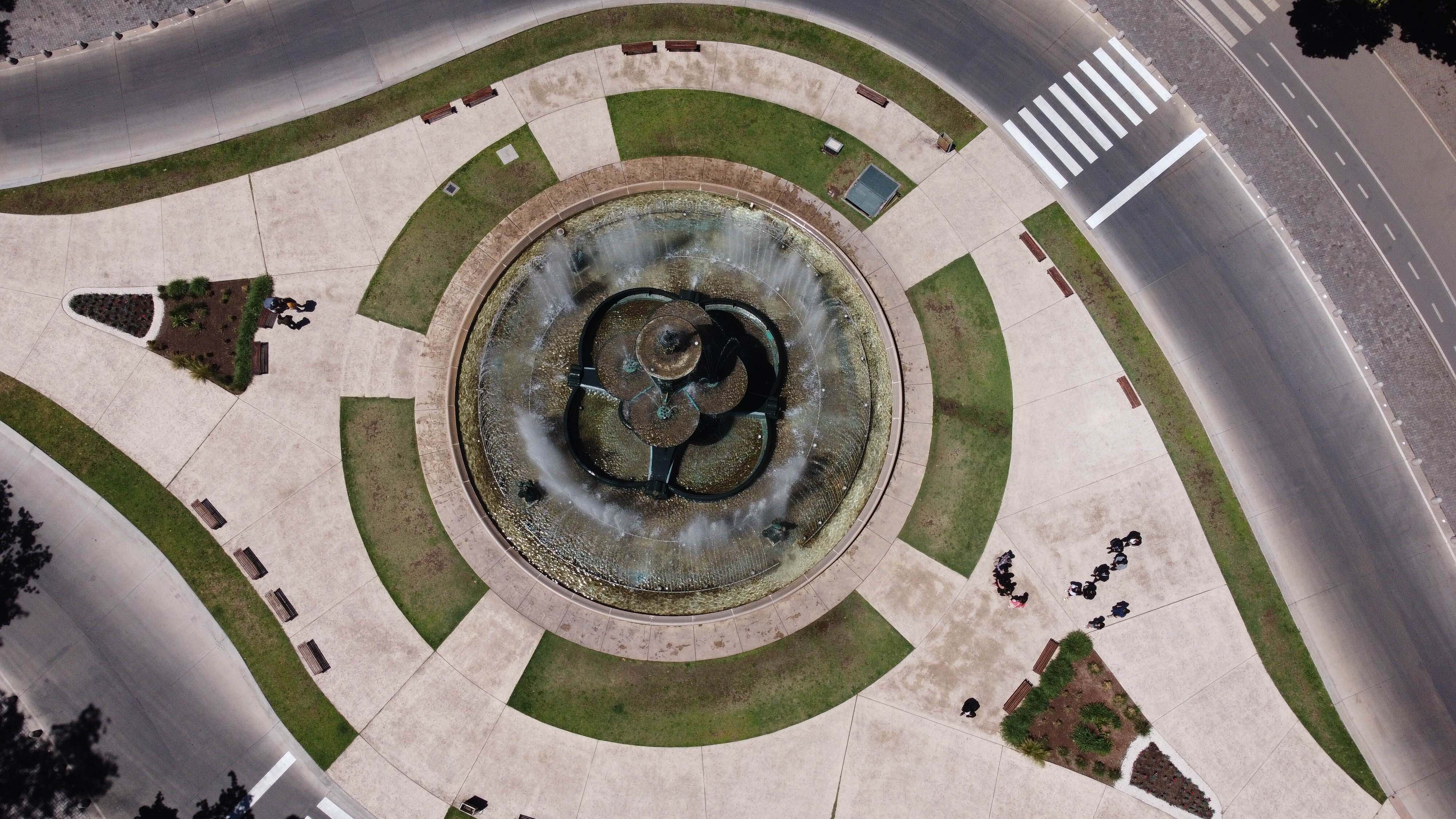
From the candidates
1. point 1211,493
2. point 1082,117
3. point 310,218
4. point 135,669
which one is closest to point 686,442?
point 310,218

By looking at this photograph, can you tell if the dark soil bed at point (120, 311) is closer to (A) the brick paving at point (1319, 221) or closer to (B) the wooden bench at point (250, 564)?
(B) the wooden bench at point (250, 564)

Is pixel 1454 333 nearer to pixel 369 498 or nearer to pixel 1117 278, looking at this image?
pixel 1117 278

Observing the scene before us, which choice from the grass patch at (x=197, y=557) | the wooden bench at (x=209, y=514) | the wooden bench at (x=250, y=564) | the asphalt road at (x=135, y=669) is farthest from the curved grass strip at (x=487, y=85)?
the wooden bench at (x=250, y=564)

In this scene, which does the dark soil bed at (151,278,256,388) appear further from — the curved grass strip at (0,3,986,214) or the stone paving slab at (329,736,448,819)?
the stone paving slab at (329,736,448,819)

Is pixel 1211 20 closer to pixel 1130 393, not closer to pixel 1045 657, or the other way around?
pixel 1130 393

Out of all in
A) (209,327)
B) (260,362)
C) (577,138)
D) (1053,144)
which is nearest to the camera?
(260,362)

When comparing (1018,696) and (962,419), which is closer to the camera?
(1018,696)

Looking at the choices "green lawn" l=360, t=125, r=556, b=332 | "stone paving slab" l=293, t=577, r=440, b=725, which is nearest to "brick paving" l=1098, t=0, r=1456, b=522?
"green lawn" l=360, t=125, r=556, b=332
